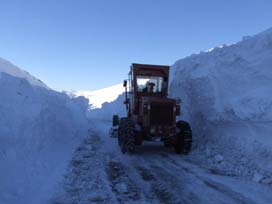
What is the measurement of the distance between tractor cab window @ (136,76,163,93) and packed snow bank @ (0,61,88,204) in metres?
3.55

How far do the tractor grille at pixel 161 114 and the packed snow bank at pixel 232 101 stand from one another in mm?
1641

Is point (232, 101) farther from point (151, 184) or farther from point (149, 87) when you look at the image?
point (151, 184)

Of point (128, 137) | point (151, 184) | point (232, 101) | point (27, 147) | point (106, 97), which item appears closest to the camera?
point (151, 184)

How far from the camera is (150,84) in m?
12.5

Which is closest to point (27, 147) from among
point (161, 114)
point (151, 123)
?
point (151, 123)

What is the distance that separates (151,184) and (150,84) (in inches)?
232

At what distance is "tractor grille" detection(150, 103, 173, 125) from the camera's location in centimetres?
1112

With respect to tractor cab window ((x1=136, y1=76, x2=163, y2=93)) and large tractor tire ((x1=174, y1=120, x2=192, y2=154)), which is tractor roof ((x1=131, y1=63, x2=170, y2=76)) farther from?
large tractor tire ((x1=174, y1=120, x2=192, y2=154))

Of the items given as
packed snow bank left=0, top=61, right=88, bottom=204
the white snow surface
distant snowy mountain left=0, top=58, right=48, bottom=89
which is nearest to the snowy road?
packed snow bank left=0, top=61, right=88, bottom=204

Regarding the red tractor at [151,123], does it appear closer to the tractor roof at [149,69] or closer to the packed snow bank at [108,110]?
the tractor roof at [149,69]

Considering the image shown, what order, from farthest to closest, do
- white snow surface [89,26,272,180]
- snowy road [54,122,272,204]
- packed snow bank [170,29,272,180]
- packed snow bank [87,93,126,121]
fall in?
packed snow bank [87,93,126,121]
packed snow bank [170,29,272,180]
white snow surface [89,26,272,180]
snowy road [54,122,272,204]

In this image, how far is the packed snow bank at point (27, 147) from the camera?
6.18m

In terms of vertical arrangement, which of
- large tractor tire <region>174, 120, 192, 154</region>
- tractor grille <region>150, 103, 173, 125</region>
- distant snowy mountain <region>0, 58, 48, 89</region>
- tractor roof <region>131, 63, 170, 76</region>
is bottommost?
large tractor tire <region>174, 120, 192, 154</region>

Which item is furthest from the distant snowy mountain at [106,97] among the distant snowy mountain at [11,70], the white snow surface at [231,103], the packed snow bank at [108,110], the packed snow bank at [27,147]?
the packed snow bank at [27,147]
